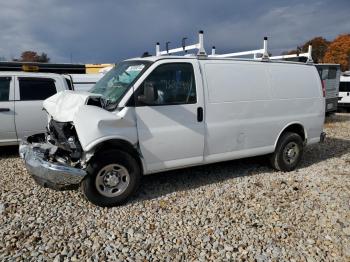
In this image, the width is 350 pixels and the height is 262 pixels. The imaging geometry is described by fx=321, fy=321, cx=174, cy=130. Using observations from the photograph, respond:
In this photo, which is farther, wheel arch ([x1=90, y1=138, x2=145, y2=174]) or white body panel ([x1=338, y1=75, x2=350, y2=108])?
white body panel ([x1=338, y1=75, x2=350, y2=108])

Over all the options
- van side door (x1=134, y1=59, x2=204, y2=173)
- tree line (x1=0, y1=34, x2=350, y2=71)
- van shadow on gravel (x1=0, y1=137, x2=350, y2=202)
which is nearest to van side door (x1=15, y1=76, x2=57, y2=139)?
van shadow on gravel (x1=0, y1=137, x2=350, y2=202)

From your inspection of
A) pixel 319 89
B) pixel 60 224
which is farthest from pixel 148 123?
pixel 319 89

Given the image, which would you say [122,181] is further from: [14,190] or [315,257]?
[315,257]

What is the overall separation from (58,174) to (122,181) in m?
0.90

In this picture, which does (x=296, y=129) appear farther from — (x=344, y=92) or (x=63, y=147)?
(x=344, y=92)

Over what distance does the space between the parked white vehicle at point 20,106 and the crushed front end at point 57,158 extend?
2.02m

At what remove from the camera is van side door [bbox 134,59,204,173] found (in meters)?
4.54

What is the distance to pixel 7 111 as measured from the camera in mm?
6711

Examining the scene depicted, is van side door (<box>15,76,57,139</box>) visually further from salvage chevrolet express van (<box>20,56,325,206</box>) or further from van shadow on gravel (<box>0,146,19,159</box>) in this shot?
salvage chevrolet express van (<box>20,56,325,206</box>)

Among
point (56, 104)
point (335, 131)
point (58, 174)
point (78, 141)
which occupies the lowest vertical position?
point (335, 131)

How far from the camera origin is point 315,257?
136 inches

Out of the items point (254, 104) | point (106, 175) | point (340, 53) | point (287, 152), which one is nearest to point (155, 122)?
point (106, 175)

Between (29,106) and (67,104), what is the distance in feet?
9.53

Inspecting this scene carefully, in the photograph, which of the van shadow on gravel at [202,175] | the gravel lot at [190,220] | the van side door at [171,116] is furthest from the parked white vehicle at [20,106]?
the van side door at [171,116]
